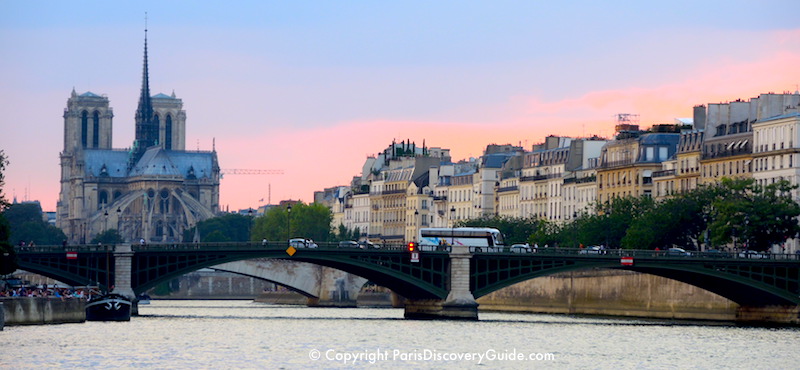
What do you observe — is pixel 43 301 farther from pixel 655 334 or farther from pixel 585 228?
pixel 585 228

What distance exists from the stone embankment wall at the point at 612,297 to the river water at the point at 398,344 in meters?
5.15

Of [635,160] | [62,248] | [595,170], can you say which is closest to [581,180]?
[595,170]

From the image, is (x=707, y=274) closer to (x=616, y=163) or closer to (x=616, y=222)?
(x=616, y=222)

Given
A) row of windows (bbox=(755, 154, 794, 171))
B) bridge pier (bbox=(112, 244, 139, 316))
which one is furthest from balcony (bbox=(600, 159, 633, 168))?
bridge pier (bbox=(112, 244, 139, 316))

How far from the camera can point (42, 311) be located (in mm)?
94375

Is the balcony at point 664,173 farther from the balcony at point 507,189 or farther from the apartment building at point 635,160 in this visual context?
the balcony at point 507,189

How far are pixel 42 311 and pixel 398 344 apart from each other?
759 inches

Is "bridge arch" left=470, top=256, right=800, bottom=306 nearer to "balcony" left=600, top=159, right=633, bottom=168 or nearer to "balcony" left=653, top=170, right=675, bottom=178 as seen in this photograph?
"balcony" left=653, top=170, right=675, bottom=178

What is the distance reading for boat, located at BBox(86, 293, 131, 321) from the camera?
336 ft

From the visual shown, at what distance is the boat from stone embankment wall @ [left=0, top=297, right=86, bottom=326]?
2.73 m

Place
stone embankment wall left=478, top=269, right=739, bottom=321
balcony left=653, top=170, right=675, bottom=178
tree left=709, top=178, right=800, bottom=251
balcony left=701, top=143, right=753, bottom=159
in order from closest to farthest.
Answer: stone embankment wall left=478, top=269, right=739, bottom=321
tree left=709, top=178, right=800, bottom=251
balcony left=701, top=143, right=753, bottom=159
balcony left=653, top=170, right=675, bottom=178

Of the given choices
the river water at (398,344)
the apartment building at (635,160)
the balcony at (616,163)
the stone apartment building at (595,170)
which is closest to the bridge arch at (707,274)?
the river water at (398,344)

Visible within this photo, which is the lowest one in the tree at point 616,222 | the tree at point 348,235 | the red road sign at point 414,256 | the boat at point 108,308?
the boat at point 108,308

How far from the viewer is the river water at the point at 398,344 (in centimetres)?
7262
